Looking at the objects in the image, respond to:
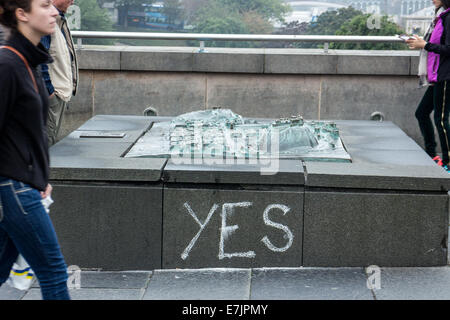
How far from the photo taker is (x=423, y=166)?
5.33 meters

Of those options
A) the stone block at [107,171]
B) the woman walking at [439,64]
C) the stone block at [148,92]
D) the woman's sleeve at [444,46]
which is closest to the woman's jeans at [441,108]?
the woman walking at [439,64]

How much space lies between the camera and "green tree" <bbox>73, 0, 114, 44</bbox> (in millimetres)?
8992

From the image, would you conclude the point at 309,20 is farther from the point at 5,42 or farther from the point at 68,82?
the point at 5,42

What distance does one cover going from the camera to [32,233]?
11.0 feet

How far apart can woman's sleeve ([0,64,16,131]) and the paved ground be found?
68.1 inches

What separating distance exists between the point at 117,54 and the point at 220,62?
1.25 meters

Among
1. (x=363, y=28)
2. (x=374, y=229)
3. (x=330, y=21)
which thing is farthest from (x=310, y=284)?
(x=363, y=28)

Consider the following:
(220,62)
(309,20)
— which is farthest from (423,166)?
(309,20)

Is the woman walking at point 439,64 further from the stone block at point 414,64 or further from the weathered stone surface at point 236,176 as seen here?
the weathered stone surface at point 236,176

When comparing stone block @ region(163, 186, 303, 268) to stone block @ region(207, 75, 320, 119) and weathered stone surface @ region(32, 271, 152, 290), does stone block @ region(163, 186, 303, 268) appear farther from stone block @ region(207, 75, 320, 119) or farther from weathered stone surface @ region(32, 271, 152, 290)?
stone block @ region(207, 75, 320, 119)

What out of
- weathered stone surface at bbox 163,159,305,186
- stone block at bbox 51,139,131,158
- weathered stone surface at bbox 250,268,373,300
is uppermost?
stone block at bbox 51,139,131,158

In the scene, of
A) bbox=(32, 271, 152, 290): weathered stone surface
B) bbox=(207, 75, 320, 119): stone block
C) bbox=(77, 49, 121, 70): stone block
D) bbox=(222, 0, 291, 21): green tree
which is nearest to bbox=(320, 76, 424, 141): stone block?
bbox=(207, 75, 320, 119): stone block

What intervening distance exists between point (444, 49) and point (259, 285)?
3.27 m

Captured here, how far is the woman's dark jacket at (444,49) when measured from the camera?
6858 millimetres
